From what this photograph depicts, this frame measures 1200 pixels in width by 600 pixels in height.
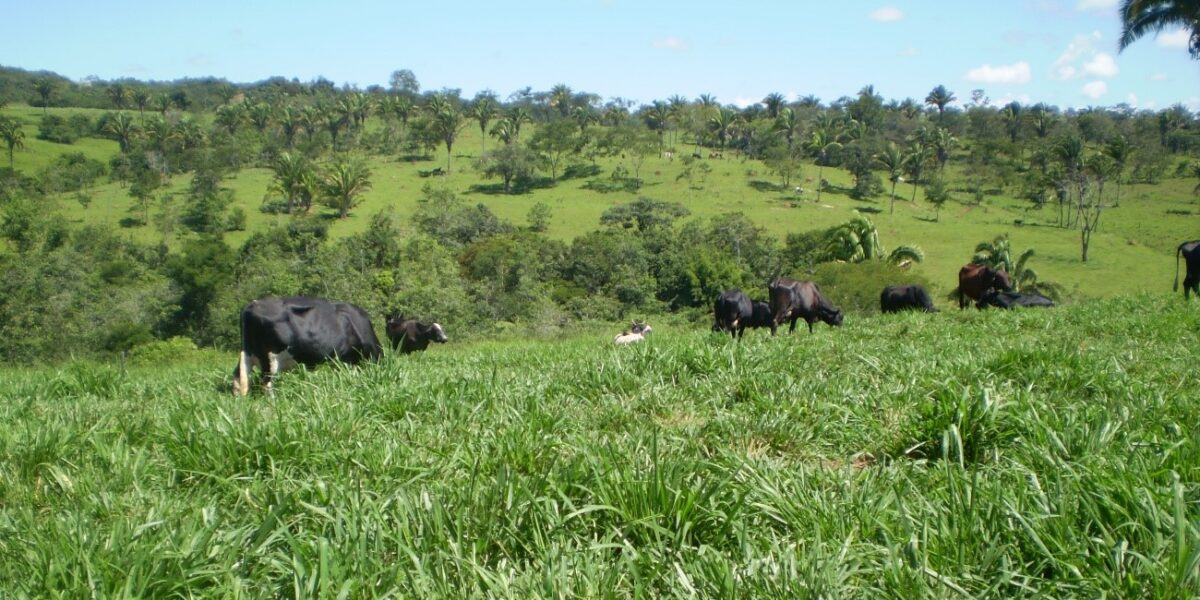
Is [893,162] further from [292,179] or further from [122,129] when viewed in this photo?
[122,129]

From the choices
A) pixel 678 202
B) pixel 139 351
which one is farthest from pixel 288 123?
pixel 139 351

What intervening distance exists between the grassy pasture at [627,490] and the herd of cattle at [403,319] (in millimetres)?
2729

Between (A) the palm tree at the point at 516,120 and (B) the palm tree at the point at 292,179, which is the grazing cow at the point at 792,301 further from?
(A) the palm tree at the point at 516,120

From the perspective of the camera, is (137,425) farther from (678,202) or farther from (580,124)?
(580,124)

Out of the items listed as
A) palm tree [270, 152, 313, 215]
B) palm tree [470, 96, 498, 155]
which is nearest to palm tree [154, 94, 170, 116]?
palm tree [470, 96, 498, 155]

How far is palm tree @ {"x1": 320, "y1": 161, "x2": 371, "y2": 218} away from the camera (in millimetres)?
71188

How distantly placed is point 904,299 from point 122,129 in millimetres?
97361

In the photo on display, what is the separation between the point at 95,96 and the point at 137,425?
156 m

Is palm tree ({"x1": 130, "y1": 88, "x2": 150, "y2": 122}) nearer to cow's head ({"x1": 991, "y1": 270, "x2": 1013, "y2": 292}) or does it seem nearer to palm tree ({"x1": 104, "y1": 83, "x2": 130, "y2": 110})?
palm tree ({"x1": 104, "y1": 83, "x2": 130, "y2": 110})

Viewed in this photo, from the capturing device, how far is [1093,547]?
8.89ft

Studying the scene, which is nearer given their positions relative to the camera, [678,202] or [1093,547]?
[1093,547]

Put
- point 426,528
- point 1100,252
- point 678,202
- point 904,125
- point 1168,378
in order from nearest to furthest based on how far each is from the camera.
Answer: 1. point 426,528
2. point 1168,378
3. point 1100,252
4. point 678,202
5. point 904,125

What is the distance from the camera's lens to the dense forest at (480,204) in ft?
145

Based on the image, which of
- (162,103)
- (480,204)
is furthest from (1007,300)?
(162,103)
